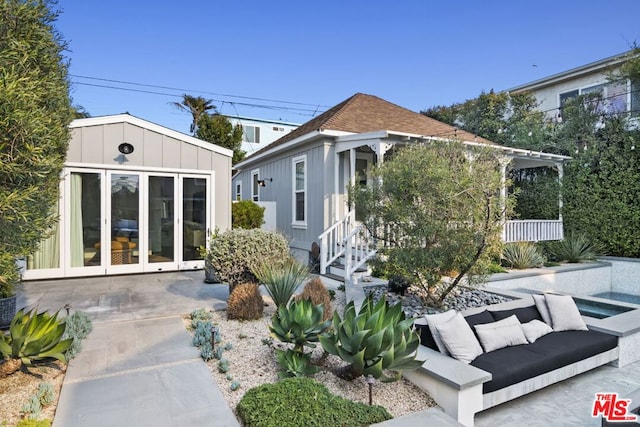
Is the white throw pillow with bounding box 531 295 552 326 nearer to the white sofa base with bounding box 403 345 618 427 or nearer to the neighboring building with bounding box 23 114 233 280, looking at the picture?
the white sofa base with bounding box 403 345 618 427

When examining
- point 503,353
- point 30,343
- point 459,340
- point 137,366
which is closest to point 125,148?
point 30,343

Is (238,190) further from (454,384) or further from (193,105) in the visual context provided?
(454,384)

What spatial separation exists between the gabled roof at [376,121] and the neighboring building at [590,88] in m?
4.61

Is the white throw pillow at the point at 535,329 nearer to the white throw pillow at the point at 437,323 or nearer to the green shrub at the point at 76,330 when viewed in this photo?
the white throw pillow at the point at 437,323

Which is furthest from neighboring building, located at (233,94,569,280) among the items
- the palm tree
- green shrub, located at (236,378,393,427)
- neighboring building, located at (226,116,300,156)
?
A: neighboring building, located at (226,116,300,156)

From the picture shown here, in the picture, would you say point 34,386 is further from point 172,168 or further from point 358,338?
point 172,168

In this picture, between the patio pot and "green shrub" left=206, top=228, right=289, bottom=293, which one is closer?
the patio pot

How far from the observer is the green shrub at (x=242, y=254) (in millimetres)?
5270

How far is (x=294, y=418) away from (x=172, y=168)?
6.97 meters

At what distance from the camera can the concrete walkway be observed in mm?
2627

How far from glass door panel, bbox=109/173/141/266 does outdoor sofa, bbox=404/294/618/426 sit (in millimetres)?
6377

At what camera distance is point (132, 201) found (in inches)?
310

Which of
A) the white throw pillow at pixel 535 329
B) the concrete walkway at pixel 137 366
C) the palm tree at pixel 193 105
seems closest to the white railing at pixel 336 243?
the concrete walkway at pixel 137 366

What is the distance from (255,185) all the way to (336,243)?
6.35m
